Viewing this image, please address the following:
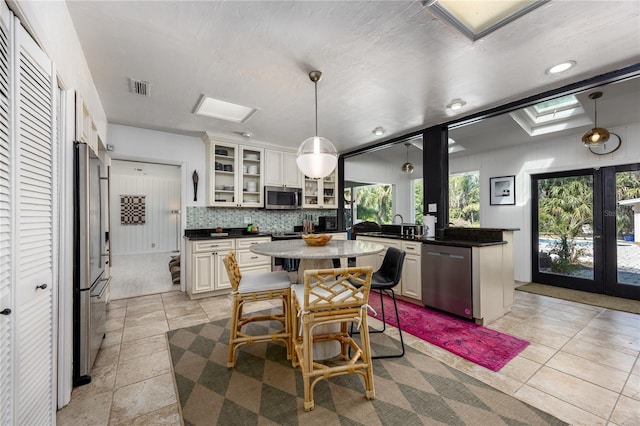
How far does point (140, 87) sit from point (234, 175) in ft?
6.28

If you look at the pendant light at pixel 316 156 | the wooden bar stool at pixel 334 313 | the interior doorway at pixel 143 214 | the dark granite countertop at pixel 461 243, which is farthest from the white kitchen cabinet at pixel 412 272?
the interior doorway at pixel 143 214

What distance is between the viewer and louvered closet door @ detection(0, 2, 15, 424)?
1.02 meters

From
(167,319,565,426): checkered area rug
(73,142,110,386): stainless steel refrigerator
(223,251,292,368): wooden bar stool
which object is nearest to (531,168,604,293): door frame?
(167,319,565,426): checkered area rug

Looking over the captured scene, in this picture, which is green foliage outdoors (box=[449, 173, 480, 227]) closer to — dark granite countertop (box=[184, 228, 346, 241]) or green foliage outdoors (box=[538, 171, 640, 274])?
green foliage outdoors (box=[538, 171, 640, 274])

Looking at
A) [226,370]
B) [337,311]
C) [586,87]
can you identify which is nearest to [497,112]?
[586,87]

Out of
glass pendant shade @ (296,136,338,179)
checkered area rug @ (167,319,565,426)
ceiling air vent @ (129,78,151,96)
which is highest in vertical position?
ceiling air vent @ (129,78,151,96)

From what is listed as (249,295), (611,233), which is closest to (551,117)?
(611,233)

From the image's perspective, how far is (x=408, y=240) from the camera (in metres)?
3.57

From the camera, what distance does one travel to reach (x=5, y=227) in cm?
107

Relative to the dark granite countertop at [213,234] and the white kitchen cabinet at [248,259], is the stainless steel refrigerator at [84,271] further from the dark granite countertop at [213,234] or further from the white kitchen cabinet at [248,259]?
the white kitchen cabinet at [248,259]

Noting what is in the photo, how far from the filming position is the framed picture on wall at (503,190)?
496 centimetres

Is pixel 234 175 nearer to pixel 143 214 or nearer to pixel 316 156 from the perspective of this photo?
pixel 316 156

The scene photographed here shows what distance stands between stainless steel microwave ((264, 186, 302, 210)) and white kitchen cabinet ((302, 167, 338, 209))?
0.20 meters

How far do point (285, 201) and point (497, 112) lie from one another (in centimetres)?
341
